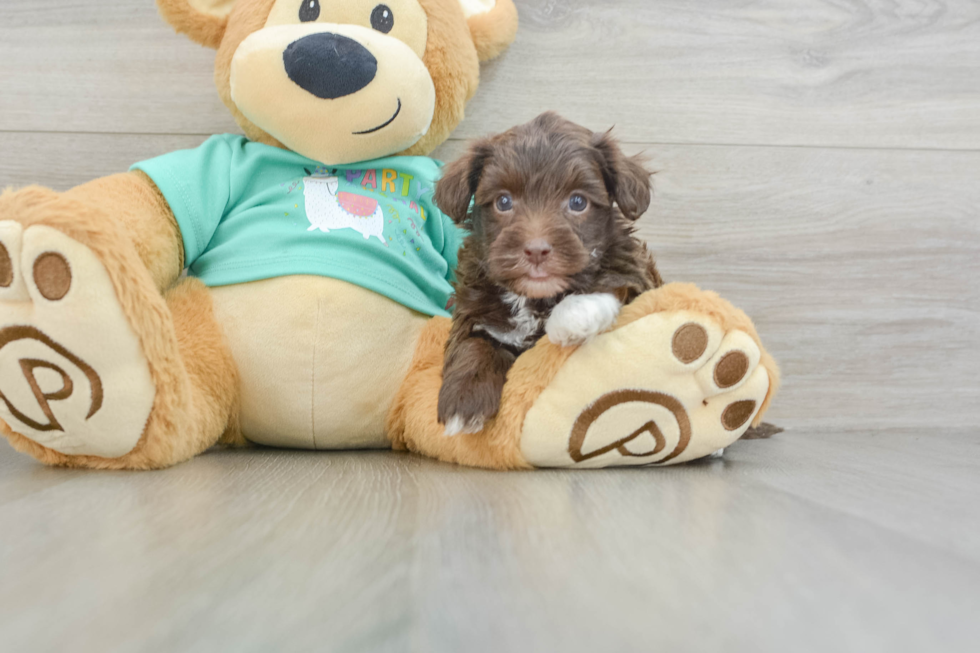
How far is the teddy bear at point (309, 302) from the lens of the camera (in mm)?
1058

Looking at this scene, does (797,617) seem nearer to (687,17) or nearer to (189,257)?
(189,257)

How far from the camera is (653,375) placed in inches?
42.9

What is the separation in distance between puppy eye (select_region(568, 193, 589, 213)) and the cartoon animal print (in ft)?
1.46

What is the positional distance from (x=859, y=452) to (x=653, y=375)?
705 mm

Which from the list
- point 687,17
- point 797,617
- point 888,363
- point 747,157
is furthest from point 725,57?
point 797,617

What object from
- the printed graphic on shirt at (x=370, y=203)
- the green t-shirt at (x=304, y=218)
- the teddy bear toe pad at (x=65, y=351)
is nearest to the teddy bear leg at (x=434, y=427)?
the green t-shirt at (x=304, y=218)

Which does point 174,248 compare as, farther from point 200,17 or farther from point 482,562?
point 482,562

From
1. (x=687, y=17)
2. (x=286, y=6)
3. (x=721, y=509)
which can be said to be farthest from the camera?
(x=687, y=17)

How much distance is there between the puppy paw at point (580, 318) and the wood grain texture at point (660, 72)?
81 centimetres

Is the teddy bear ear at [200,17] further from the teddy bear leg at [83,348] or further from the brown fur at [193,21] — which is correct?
the teddy bear leg at [83,348]

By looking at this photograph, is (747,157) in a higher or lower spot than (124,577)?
higher

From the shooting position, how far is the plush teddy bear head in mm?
1286

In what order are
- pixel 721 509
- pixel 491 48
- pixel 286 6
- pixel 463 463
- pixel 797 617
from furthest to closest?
pixel 491 48, pixel 286 6, pixel 463 463, pixel 721 509, pixel 797 617

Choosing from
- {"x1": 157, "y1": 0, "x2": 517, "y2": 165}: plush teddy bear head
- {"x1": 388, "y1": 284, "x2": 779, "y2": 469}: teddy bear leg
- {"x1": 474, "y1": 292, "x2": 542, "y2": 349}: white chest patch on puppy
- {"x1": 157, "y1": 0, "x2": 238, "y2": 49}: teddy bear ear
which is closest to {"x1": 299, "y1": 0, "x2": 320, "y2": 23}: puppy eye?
{"x1": 157, "y1": 0, "x2": 517, "y2": 165}: plush teddy bear head
